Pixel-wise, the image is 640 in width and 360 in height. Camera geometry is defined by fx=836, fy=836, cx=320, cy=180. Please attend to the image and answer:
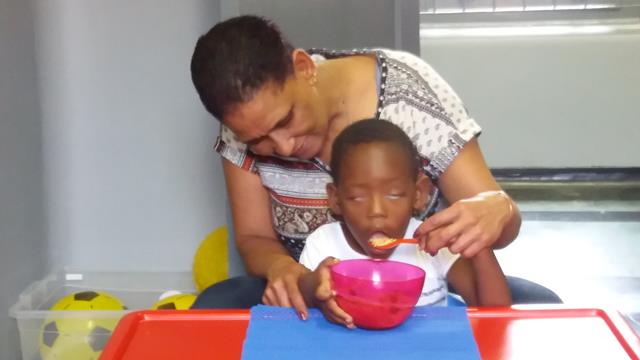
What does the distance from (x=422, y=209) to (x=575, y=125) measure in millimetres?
2456

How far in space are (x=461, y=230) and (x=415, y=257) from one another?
0.21 m

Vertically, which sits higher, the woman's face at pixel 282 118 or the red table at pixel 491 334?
the woman's face at pixel 282 118

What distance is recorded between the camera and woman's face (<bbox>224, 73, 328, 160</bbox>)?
41.8 inches

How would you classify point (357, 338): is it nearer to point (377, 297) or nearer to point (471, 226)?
point (377, 297)

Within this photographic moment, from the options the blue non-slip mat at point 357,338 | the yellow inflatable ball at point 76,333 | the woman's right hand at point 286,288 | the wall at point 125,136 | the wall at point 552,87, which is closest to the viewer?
the blue non-slip mat at point 357,338

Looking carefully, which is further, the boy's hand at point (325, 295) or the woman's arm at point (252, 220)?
the woman's arm at point (252, 220)

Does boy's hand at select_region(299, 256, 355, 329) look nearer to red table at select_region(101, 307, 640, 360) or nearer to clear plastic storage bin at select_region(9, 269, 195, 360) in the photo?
red table at select_region(101, 307, 640, 360)

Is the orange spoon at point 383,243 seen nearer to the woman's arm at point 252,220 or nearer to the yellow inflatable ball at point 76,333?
the woman's arm at point 252,220

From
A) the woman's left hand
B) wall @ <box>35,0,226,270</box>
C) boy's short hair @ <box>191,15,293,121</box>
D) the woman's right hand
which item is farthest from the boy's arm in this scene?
wall @ <box>35,0,226,270</box>

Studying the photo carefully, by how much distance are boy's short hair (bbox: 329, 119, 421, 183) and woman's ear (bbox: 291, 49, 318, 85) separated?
9 cm

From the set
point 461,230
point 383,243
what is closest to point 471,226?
point 461,230

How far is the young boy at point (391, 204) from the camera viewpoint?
1.07m

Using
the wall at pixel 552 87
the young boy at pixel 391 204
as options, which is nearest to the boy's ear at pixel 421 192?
the young boy at pixel 391 204

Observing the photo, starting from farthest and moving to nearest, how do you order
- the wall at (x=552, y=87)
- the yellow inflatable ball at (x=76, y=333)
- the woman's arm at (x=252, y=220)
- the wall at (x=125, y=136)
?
the wall at (x=552, y=87) → the wall at (x=125, y=136) → the yellow inflatable ball at (x=76, y=333) → the woman's arm at (x=252, y=220)
